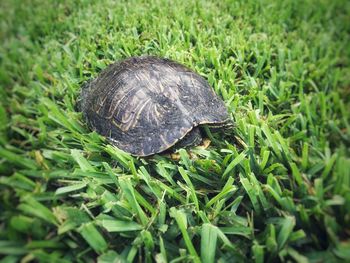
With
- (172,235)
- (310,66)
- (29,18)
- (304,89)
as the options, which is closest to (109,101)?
(172,235)

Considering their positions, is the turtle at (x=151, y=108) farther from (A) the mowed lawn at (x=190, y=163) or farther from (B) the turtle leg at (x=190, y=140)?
(A) the mowed lawn at (x=190, y=163)

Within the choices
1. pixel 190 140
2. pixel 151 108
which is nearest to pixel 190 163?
pixel 190 140

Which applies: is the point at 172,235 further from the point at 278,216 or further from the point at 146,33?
the point at 146,33

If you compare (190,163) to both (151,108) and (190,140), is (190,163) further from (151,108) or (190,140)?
(151,108)

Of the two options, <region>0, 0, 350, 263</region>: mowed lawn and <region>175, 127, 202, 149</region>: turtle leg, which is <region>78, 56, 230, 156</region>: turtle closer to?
<region>175, 127, 202, 149</region>: turtle leg

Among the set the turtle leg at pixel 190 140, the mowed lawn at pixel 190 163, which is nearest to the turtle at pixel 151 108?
the turtle leg at pixel 190 140

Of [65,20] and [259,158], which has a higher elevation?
[65,20]
